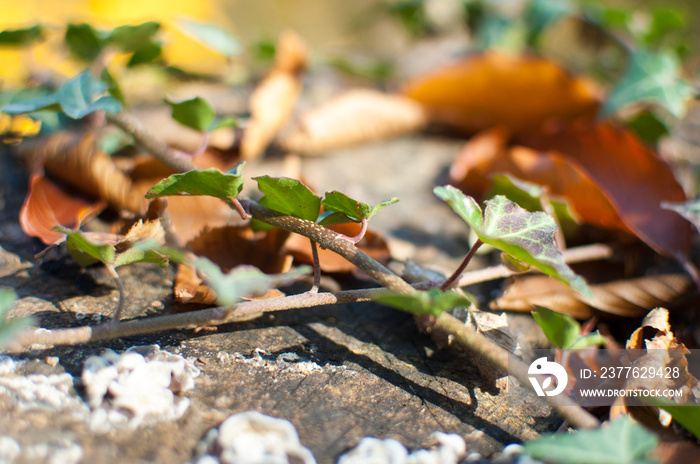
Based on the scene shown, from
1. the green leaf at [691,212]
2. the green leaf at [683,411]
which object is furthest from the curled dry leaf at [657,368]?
the green leaf at [691,212]

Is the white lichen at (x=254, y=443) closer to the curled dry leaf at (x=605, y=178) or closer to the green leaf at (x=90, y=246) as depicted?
the green leaf at (x=90, y=246)

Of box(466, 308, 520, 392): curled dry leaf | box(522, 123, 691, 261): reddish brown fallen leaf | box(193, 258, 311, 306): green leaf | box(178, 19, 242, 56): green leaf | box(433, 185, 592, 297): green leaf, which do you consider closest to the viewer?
box(193, 258, 311, 306): green leaf

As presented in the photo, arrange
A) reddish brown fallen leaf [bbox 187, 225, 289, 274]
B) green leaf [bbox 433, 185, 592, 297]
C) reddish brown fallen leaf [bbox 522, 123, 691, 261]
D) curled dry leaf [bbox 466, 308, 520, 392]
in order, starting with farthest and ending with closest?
reddish brown fallen leaf [bbox 522, 123, 691, 261] < reddish brown fallen leaf [bbox 187, 225, 289, 274] < curled dry leaf [bbox 466, 308, 520, 392] < green leaf [bbox 433, 185, 592, 297]

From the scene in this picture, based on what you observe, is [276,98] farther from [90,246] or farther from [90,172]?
[90,246]

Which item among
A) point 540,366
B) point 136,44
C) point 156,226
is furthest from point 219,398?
point 136,44

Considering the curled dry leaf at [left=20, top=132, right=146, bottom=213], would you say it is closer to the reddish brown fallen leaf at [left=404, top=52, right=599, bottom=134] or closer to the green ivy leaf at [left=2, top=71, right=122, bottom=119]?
the green ivy leaf at [left=2, top=71, right=122, bottom=119]

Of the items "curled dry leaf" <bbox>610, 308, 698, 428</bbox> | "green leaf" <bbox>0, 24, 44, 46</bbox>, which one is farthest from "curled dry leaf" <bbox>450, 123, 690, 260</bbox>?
"green leaf" <bbox>0, 24, 44, 46</bbox>

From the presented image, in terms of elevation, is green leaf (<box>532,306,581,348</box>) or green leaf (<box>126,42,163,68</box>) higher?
green leaf (<box>126,42,163,68</box>)

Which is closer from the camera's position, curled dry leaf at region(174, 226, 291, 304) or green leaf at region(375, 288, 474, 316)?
green leaf at region(375, 288, 474, 316)
